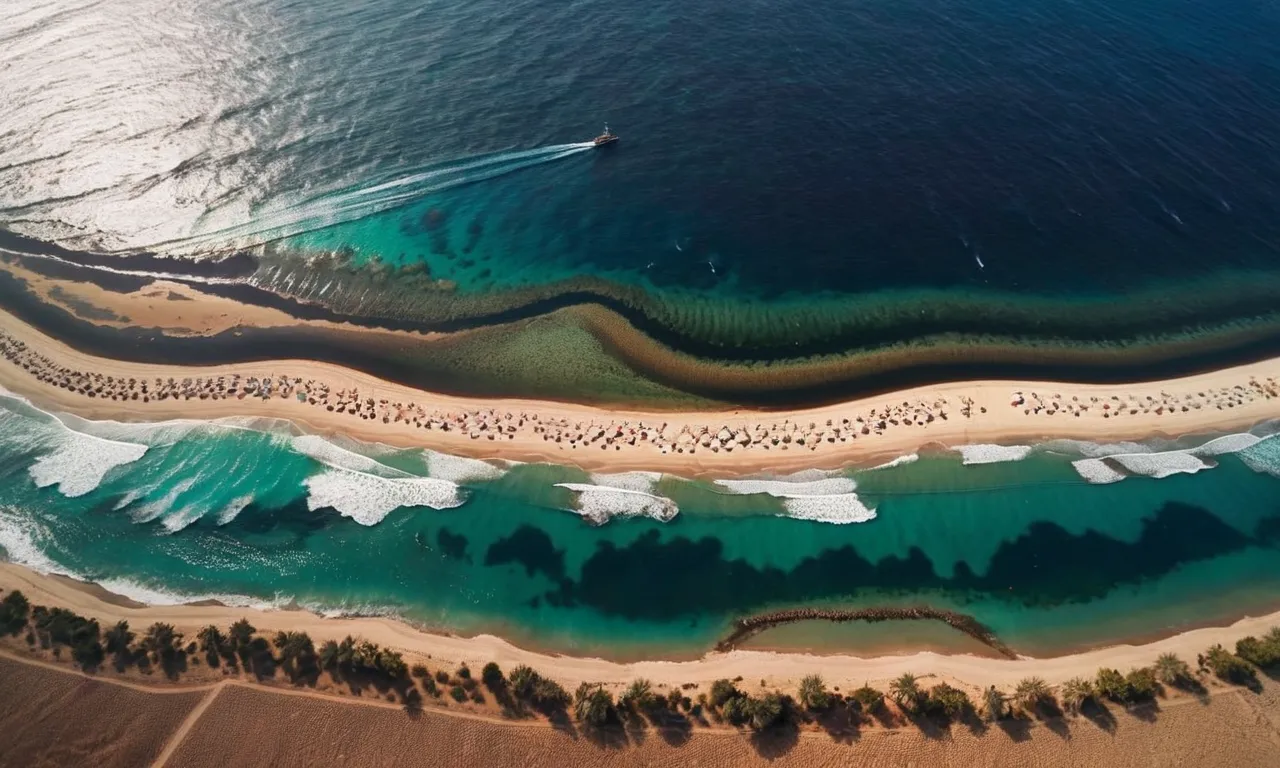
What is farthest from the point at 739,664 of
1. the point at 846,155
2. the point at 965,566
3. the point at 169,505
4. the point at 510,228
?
the point at 846,155

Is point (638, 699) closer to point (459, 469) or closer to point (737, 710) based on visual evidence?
point (737, 710)

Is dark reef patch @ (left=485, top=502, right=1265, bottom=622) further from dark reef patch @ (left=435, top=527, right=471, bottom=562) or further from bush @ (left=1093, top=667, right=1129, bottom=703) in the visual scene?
bush @ (left=1093, top=667, right=1129, bottom=703)

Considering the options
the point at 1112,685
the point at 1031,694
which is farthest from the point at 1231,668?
the point at 1031,694

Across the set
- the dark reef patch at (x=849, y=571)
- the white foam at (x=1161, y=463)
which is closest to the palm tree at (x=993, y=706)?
the dark reef patch at (x=849, y=571)

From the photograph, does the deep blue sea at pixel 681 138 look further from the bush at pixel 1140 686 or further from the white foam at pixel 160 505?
the bush at pixel 1140 686

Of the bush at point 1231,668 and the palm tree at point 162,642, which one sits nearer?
the bush at point 1231,668

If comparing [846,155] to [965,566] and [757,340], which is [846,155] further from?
[965,566]
